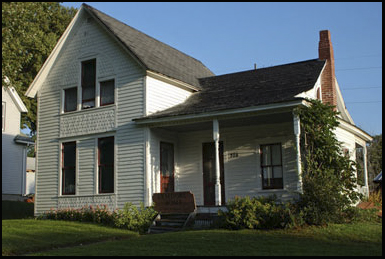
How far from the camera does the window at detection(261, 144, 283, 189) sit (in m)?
17.2

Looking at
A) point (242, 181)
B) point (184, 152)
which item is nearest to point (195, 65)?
point (184, 152)

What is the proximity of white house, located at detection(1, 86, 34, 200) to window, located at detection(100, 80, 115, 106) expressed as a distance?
1318 cm

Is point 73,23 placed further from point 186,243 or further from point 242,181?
point 186,243

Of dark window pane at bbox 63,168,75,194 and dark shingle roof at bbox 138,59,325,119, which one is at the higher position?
dark shingle roof at bbox 138,59,325,119

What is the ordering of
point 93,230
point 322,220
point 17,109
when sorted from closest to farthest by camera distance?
1. point 322,220
2. point 93,230
3. point 17,109

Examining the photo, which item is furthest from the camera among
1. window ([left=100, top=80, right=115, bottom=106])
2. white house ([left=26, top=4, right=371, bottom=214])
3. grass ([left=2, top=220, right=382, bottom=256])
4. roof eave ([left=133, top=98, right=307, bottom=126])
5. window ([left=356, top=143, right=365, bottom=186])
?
window ([left=100, top=80, right=115, bottom=106])

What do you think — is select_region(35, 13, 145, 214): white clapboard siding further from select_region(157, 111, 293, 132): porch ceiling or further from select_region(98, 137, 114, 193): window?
select_region(157, 111, 293, 132): porch ceiling

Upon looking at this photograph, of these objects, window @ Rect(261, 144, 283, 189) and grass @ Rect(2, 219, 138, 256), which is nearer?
grass @ Rect(2, 219, 138, 256)

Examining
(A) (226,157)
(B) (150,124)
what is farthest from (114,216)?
(A) (226,157)

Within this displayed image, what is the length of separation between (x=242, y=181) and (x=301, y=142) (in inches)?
127

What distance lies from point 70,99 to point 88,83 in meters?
1.19

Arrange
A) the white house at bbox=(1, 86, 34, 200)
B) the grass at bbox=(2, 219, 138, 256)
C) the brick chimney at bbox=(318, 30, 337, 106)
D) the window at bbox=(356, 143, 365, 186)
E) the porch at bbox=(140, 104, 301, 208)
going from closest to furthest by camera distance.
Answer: the grass at bbox=(2, 219, 138, 256), the window at bbox=(356, 143, 365, 186), the porch at bbox=(140, 104, 301, 208), the brick chimney at bbox=(318, 30, 337, 106), the white house at bbox=(1, 86, 34, 200)

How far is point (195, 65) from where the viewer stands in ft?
79.2

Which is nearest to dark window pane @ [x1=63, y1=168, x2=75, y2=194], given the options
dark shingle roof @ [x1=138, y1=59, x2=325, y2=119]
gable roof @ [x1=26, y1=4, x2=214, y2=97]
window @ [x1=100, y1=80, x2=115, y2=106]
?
window @ [x1=100, y1=80, x2=115, y2=106]
